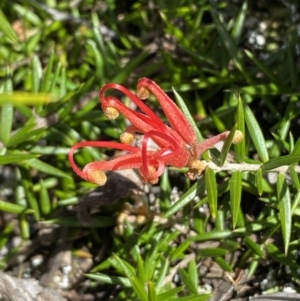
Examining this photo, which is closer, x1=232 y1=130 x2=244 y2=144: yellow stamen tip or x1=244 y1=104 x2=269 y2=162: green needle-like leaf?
x1=232 y1=130 x2=244 y2=144: yellow stamen tip

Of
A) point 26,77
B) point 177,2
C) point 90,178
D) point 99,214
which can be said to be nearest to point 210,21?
point 177,2

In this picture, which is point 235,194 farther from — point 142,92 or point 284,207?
point 142,92

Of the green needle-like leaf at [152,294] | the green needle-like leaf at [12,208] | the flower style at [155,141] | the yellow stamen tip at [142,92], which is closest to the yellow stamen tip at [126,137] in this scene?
the flower style at [155,141]

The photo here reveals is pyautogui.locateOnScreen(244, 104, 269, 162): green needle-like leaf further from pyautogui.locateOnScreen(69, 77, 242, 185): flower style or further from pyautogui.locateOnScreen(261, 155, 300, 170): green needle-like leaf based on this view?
pyautogui.locateOnScreen(69, 77, 242, 185): flower style

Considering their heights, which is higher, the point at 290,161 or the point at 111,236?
the point at 290,161

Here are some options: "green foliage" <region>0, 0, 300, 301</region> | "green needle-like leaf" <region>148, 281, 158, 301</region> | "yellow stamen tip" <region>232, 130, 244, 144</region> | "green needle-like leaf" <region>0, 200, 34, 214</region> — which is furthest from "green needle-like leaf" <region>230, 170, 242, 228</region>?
"green needle-like leaf" <region>0, 200, 34, 214</region>

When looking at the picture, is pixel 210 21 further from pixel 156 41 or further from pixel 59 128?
pixel 59 128

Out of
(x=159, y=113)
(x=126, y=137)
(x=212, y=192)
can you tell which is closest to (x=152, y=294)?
(x=212, y=192)
